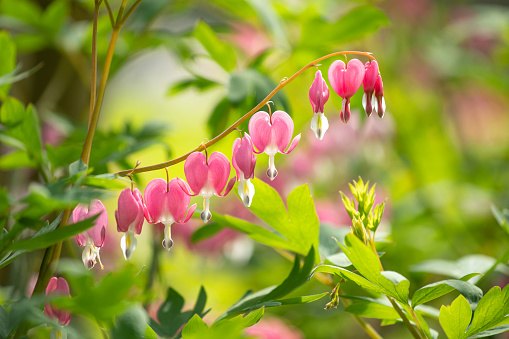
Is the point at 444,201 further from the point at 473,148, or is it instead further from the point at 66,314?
the point at 66,314

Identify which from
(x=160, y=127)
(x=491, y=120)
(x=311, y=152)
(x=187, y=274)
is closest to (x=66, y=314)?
(x=160, y=127)

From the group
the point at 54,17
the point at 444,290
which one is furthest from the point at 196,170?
the point at 54,17

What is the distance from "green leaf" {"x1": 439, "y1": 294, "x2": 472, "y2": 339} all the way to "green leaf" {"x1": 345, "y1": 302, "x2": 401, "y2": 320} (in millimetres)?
83

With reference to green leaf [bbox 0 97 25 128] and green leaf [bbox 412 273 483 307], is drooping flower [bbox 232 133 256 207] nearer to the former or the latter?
green leaf [bbox 412 273 483 307]

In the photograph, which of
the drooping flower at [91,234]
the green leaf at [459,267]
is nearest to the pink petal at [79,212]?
the drooping flower at [91,234]

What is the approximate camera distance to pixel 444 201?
1980 millimetres

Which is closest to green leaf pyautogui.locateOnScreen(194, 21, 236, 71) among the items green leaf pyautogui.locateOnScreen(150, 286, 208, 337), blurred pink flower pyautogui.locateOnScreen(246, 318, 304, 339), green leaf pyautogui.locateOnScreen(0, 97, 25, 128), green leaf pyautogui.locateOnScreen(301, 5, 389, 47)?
green leaf pyautogui.locateOnScreen(301, 5, 389, 47)

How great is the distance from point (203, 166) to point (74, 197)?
0.69 feet

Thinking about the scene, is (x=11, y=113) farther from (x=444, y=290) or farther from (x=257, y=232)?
(x=444, y=290)

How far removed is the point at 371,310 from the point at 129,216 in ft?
1.08

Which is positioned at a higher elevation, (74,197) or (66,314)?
(74,197)

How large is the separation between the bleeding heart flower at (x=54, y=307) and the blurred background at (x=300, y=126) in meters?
0.11

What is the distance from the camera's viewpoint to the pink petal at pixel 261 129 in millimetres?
671

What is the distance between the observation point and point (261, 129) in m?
0.67
